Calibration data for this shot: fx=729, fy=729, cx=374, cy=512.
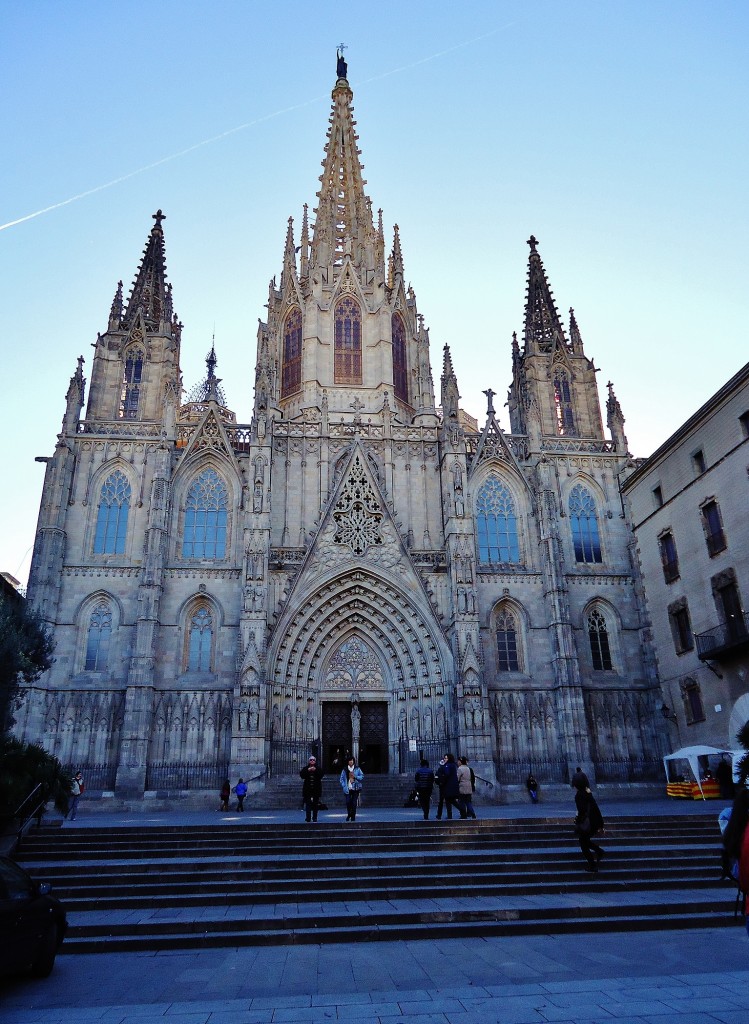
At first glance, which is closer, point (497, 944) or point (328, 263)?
point (497, 944)

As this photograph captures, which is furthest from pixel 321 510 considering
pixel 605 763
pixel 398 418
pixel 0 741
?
pixel 0 741

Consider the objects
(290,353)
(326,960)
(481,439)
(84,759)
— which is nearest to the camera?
(326,960)

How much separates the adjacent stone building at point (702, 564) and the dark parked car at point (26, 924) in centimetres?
2263

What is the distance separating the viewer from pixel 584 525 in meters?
34.8

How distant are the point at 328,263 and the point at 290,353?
6.03 meters

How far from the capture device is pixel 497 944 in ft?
30.4

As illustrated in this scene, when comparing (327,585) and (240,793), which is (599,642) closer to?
(327,585)

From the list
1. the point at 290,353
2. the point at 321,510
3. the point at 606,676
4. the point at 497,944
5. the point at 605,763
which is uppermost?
the point at 290,353

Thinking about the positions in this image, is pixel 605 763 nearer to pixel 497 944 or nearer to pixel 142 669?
pixel 142 669

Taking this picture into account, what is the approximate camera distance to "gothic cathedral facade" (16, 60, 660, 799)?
28.7 meters

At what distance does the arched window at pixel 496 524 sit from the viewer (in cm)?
3356

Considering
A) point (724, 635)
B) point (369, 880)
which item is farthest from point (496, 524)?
point (369, 880)

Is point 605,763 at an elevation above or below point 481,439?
below

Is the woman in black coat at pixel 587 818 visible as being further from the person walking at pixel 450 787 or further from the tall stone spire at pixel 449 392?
the tall stone spire at pixel 449 392
